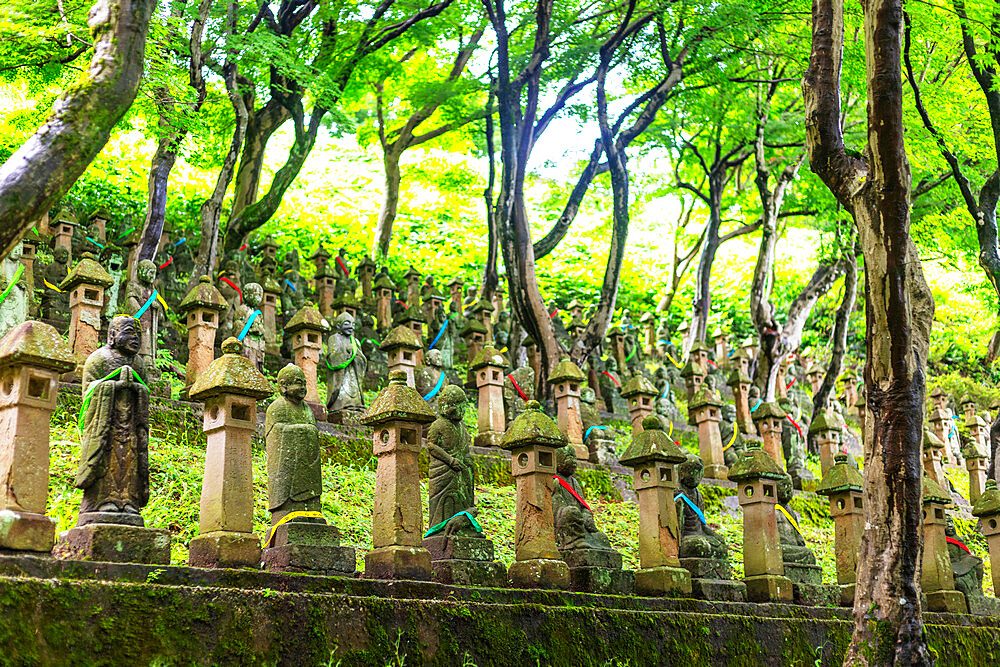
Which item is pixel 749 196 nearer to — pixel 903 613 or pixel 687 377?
pixel 687 377

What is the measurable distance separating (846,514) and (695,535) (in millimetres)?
2428

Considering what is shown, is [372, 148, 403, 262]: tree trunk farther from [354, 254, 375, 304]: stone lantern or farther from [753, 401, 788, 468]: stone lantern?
[753, 401, 788, 468]: stone lantern

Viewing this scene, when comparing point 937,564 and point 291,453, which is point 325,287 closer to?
point 291,453

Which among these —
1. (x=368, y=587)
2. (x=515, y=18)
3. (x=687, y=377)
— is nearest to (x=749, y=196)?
(x=687, y=377)

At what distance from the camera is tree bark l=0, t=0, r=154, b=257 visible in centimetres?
598

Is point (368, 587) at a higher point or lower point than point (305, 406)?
lower

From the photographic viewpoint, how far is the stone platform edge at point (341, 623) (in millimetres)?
5578

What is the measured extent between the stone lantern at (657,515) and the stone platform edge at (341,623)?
31 centimetres

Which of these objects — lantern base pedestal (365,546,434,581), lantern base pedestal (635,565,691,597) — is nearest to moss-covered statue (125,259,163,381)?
lantern base pedestal (365,546,434,581)

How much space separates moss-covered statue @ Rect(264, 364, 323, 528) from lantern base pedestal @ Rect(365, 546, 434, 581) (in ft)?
2.14

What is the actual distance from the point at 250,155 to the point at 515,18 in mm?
5725

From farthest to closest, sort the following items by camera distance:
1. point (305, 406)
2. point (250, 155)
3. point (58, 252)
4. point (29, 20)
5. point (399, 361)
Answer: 1. point (250, 155)
2. point (58, 252)
3. point (399, 361)
4. point (29, 20)
5. point (305, 406)

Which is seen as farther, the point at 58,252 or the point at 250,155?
the point at 250,155

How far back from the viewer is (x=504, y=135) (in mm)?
16516
